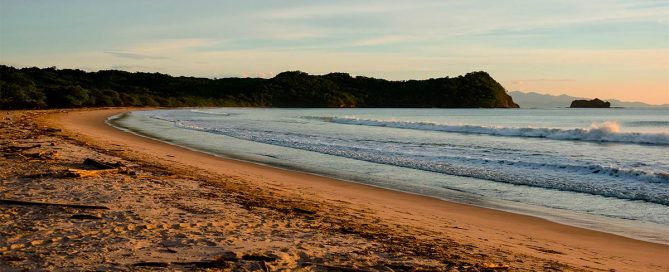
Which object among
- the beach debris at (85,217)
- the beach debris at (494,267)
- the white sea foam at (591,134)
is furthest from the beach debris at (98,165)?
the white sea foam at (591,134)

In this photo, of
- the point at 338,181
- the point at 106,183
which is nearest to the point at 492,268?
the point at 106,183

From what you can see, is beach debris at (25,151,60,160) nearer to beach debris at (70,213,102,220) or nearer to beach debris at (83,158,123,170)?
beach debris at (83,158,123,170)

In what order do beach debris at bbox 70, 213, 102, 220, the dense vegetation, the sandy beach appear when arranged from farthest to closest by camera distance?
the dense vegetation
beach debris at bbox 70, 213, 102, 220
the sandy beach

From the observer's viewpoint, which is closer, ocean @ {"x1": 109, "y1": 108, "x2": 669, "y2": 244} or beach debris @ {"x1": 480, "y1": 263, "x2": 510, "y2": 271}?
beach debris @ {"x1": 480, "y1": 263, "x2": 510, "y2": 271}

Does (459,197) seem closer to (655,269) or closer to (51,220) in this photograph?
(655,269)

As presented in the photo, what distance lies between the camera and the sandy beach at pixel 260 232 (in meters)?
6.01

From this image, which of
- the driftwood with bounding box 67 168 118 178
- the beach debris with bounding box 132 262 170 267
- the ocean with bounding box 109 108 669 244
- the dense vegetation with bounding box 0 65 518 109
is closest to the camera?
the beach debris with bounding box 132 262 170 267

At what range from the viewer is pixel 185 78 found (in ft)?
633

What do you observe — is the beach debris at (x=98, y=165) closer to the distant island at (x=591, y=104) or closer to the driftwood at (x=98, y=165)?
the driftwood at (x=98, y=165)

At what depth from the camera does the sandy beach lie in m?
6.01

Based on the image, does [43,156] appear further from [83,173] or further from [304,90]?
[304,90]

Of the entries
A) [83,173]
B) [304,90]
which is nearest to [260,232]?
[83,173]

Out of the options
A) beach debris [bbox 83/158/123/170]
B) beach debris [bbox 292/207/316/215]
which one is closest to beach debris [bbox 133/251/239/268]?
beach debris [bbox 292/207/316/215]

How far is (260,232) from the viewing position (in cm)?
736
